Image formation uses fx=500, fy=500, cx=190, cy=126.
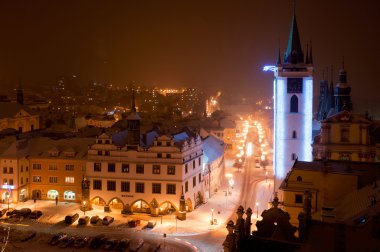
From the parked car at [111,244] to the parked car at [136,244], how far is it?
1.24 metres

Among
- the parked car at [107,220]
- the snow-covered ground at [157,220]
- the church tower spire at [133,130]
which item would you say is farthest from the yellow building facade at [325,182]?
the church tower spire at [133,130]

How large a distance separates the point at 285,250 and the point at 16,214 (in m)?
37.8

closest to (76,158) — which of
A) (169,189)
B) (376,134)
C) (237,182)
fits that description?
(169,189)

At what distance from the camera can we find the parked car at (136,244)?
133ft

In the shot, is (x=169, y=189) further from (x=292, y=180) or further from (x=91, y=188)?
(x=292, y=180)

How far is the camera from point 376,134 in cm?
5341

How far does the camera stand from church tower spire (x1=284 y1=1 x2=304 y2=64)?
2245 inches

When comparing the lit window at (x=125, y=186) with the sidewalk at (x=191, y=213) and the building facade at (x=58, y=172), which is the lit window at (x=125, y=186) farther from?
the building facade at (x=58, y=172)

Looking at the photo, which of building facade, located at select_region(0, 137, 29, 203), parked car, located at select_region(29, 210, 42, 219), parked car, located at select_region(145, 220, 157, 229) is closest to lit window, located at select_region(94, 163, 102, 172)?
parked car, located at select_region(29, 210, 42, 219)

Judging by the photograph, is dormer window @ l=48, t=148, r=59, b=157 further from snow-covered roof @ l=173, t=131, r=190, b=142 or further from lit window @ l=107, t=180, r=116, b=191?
snow-covered roof @ l=173, t=131, r=190, b=142

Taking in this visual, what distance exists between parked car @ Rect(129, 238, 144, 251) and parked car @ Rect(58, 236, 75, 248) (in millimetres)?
5053

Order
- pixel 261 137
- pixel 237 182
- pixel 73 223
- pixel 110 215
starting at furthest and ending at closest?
pixel 261 137, pixel 237 182, pixel 110 215, pixel 73 223

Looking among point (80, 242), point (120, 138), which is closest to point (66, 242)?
point (80, 242)

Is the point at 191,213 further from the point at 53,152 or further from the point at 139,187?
the point at 53,152
